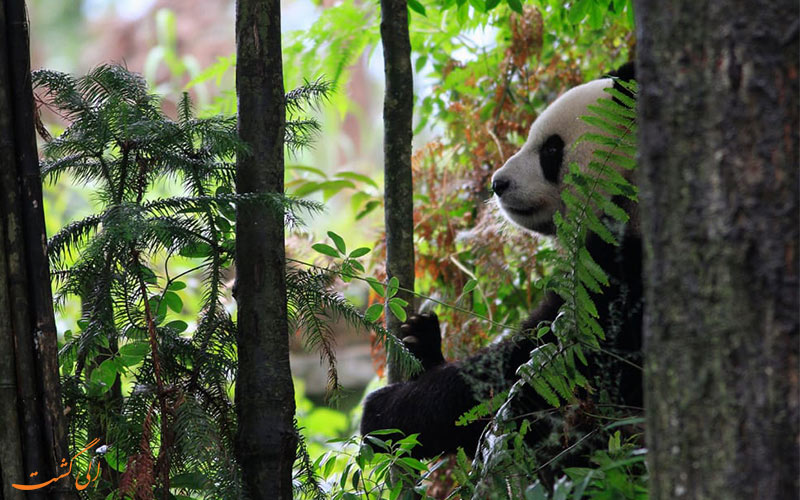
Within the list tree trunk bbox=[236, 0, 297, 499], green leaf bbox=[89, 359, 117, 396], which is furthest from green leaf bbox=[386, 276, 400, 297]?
green leaf bbox=[89, 359, 117, 396]

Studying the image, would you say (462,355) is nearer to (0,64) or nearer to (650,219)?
(0,64)

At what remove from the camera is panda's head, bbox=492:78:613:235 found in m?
2.82

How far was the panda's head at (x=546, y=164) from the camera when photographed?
9.24ft

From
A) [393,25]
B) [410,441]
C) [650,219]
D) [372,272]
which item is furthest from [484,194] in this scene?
[650,219]

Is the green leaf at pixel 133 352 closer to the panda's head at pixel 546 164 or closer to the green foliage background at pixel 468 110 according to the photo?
the panda's head at pixel 546 164

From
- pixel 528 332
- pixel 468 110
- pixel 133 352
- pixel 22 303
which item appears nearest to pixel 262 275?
pixel 133 352

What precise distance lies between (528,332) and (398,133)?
0.71m

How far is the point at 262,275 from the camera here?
173 cm

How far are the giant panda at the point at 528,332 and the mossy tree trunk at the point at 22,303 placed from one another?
1.09 meters

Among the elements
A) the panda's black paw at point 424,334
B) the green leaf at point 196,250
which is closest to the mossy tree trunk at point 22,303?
the green leaf at point 196,250

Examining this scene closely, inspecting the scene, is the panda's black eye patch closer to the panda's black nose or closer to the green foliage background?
the panda's black nose

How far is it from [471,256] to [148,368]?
210 cm

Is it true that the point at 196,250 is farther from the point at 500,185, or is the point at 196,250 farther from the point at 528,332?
the point at 500,185

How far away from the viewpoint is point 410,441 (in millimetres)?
1839
